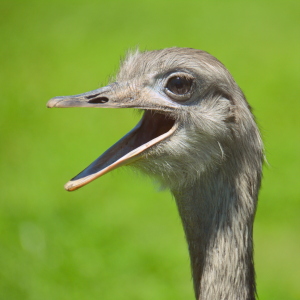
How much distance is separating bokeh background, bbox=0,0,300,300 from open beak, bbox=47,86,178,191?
135 mm

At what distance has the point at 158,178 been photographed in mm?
2439

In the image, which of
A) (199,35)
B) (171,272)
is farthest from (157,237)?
(199,35)

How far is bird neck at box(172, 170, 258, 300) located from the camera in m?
2.36

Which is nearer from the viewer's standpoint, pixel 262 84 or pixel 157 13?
pixel 262 84

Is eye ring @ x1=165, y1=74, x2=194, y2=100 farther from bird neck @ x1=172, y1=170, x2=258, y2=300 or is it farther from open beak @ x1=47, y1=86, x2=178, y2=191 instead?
bird neck @ x1=172, y1=170, x2=258, y2=300

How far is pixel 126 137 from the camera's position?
2.51 meters

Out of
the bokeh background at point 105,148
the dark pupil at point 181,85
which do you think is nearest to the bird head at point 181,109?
the dark pupil at point 181,85

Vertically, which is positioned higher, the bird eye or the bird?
the bird eye

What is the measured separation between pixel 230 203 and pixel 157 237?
8.10ft

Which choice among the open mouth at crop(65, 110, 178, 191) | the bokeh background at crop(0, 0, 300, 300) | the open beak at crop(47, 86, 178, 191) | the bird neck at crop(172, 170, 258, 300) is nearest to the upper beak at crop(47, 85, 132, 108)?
the open beak at crop(47, 86, 178, 191)

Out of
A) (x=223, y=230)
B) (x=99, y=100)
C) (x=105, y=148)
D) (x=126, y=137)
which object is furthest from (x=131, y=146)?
(x=105, y=148)

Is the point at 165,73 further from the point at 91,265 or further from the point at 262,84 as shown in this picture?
the point at 262,84

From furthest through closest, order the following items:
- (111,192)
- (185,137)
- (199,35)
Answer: (199,35) < (111,192) < (185,137)

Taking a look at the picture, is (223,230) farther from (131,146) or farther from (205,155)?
(131,146)
